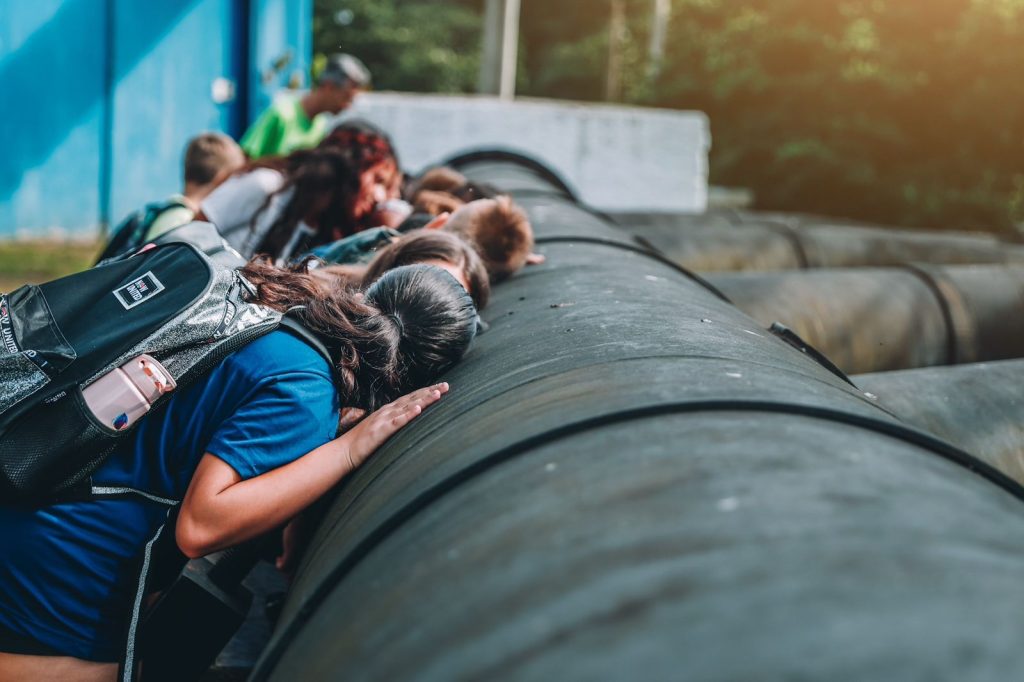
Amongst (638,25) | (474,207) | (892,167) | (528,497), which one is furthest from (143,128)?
(638,25)

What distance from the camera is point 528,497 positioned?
118 cm

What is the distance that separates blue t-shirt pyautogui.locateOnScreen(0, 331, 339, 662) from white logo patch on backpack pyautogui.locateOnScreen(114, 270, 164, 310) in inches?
6.9

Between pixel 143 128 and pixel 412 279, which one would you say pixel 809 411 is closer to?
pixel 412 279

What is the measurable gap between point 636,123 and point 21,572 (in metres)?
8.47

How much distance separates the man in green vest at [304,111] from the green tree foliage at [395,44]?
17421 mm

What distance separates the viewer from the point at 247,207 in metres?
3.86

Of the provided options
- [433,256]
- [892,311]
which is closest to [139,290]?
[433,256]

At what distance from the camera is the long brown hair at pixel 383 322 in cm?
198

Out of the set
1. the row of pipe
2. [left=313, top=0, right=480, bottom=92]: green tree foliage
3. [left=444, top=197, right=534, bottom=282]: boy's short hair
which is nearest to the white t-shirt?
[left=444, top=197, right=534, bottom=282]: boy's short hair

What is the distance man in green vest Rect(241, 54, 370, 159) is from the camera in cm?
600

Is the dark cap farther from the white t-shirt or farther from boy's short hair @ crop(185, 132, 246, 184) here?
the white t-shirt

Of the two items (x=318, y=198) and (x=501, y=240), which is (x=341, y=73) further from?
(x=501, y=240)

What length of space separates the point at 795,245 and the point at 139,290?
584 cm

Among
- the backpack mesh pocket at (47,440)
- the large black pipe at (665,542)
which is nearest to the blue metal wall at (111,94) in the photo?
the backpack mesh pocket at (47,440)
